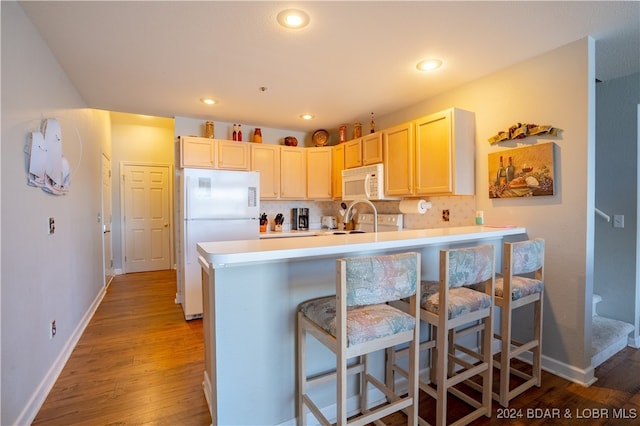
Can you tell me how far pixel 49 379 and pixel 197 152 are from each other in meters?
2.51

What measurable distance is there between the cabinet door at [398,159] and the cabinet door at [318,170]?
1139mm

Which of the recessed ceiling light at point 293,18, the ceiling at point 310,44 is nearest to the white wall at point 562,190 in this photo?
the ceiling at point 310,44

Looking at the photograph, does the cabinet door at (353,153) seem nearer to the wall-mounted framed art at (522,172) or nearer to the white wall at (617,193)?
the wall-mounted framed art at (522,172)

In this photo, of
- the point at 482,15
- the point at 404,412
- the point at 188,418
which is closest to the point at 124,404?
the point at 188,418

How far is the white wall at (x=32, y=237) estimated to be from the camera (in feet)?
5.18

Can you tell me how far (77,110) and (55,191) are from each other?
118 centimetres

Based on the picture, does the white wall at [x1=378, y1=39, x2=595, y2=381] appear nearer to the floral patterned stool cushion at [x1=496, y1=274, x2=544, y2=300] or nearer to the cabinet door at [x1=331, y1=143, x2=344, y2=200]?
the floral patterned stool cushion at [x1=496, y1=274, x2=544, y2=300]

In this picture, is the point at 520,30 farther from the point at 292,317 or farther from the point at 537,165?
the point at 292,317

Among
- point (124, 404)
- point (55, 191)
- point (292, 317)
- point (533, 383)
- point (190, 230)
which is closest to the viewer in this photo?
point (292, 317)

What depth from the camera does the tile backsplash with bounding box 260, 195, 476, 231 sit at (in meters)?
2.93

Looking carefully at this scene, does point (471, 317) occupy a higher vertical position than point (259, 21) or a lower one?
lower

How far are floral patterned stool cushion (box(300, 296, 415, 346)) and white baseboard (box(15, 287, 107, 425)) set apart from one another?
168 centimetres

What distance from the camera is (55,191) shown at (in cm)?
219

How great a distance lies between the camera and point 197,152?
3.73 m
